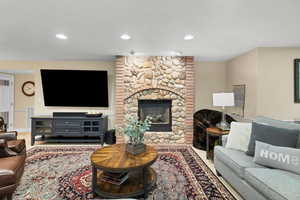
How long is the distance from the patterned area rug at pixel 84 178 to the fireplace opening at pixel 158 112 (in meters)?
1.05

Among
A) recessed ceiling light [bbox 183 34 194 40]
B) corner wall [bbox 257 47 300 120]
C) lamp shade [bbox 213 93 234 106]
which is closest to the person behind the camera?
recessed ceiling light [bbox 183 34 194 40]

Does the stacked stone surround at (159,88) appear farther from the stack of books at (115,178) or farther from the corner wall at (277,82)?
the stack of books at (115,178)

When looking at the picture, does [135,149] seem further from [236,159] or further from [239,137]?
[239,137]

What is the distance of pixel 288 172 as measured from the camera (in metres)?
1.69

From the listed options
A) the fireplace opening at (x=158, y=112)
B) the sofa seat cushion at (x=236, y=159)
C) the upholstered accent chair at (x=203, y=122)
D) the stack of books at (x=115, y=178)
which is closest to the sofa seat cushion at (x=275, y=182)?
the sofa seat cushion at (x=236, y=159)

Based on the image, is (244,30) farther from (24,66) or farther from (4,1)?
(24,66)

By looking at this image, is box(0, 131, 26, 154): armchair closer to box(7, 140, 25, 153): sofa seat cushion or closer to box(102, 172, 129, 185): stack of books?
box(7, 140, 25, 153): sofa seat cushion

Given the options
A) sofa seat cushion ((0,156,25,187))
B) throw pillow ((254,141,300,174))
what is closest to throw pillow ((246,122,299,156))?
throw pillow ((254,141,300,174))

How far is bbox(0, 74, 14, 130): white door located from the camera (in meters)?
5.31

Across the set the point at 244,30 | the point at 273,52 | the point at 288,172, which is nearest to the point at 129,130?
the point at 288,172

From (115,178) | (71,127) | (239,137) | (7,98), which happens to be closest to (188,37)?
(239,137)

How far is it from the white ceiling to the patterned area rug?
2339mm

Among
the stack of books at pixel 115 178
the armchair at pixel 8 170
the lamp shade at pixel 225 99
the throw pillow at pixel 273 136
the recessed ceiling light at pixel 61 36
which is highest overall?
the recessed ceiling light at pixel 61 36

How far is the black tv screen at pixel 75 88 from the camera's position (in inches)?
173
